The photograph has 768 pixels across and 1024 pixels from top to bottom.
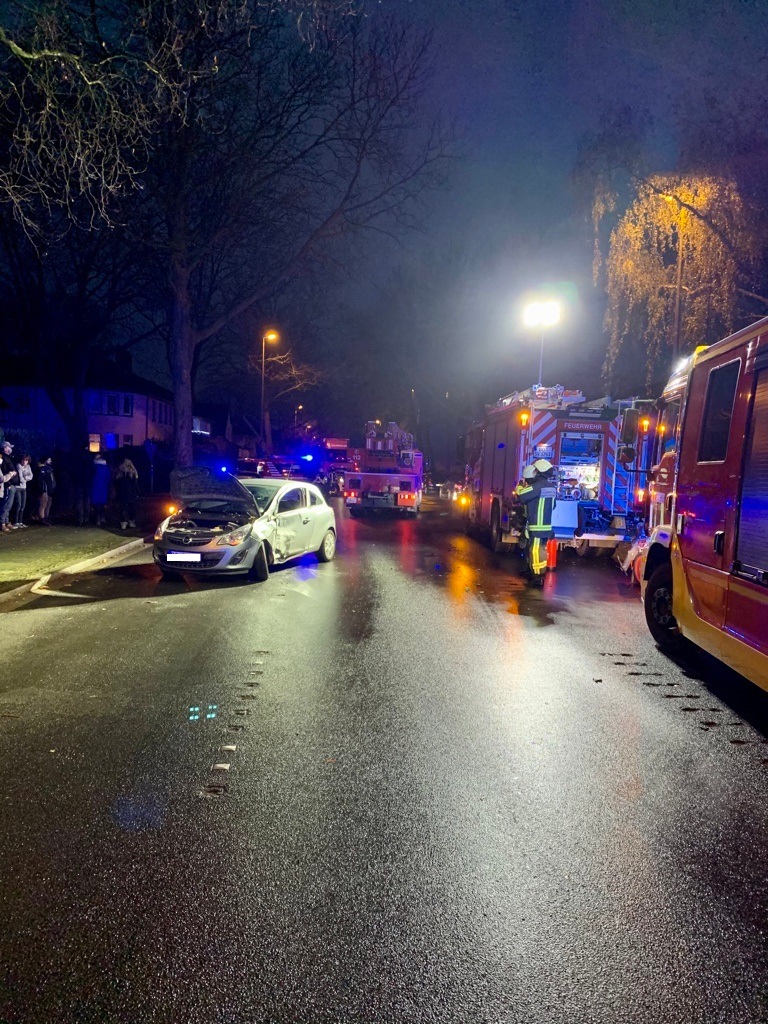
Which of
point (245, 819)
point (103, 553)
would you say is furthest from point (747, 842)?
point (103, 553)

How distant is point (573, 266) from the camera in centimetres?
3080

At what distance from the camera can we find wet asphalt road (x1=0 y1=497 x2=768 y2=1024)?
254 cm

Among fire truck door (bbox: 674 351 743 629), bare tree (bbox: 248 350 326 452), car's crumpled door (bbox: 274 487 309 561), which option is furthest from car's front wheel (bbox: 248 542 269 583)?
bare tree (bbox: 248 350 326 452)

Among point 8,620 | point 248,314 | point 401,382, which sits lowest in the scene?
point 8,620

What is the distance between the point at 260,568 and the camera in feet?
36.2

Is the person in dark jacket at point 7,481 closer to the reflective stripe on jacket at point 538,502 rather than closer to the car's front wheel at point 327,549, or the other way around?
the car's front wheel at point 327,549

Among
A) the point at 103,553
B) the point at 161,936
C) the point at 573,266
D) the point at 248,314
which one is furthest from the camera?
the point at 248,314

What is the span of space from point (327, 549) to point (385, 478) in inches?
402

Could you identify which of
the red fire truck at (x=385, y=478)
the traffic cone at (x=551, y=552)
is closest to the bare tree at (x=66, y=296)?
the red fire truck at (x=385, y=478)

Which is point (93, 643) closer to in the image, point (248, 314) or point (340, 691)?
A: point (340, 691)

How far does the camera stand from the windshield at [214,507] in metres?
11.3

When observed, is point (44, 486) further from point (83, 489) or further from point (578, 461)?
point (578, 461)

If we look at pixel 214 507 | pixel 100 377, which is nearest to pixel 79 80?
pixel 214 507

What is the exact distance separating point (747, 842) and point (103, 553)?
11.9 m
